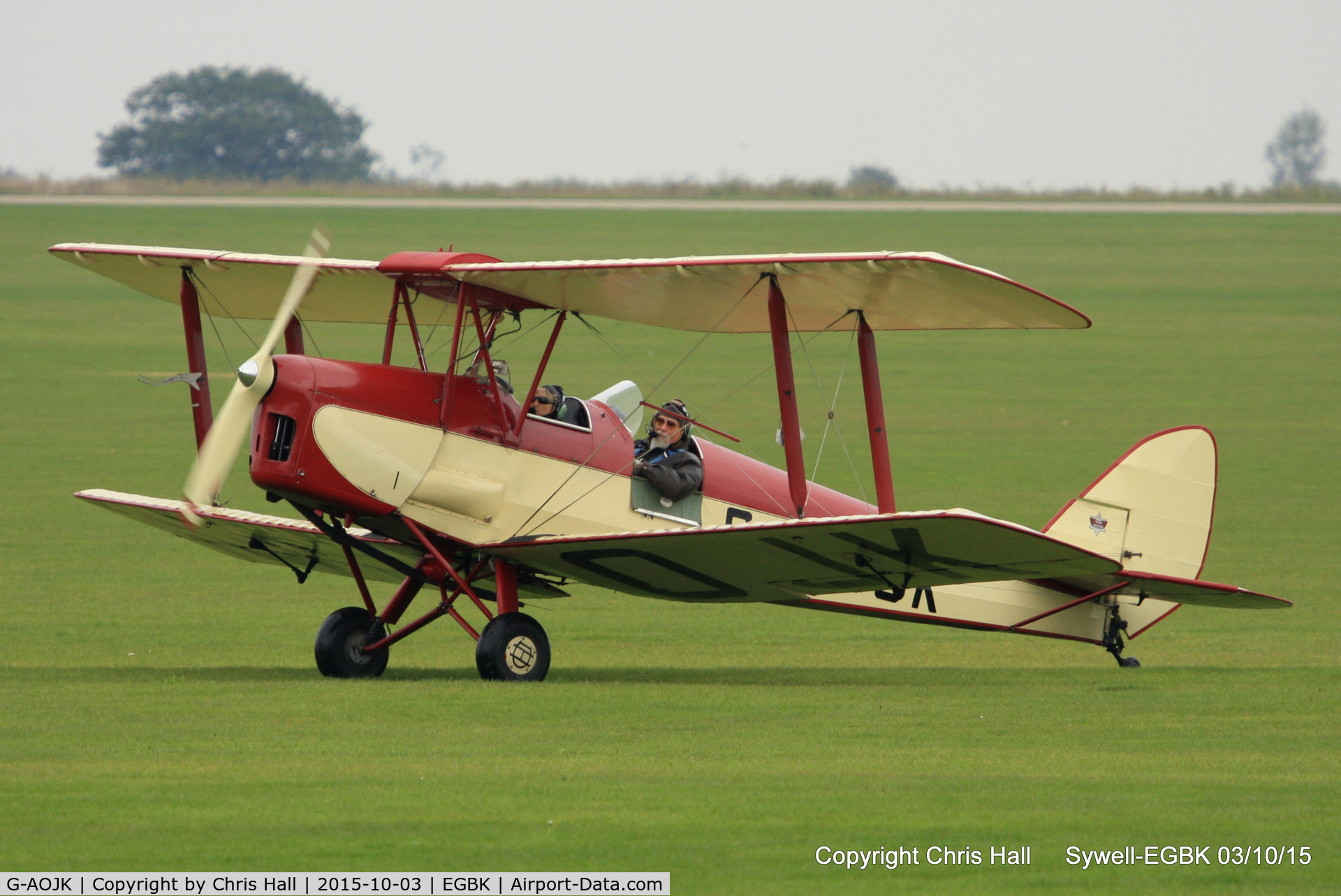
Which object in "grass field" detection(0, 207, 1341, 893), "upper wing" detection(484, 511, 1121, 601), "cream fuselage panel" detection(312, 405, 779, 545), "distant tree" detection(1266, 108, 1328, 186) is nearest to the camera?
"grass field" detection(0, 207, 1341, 893)

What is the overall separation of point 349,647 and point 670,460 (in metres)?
2.46

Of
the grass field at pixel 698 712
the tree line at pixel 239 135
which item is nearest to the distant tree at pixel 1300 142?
the tree line at pixel 239 135

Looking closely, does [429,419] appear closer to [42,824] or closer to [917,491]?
[42,824]

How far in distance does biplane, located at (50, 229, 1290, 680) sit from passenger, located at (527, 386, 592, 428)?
0.11 ft

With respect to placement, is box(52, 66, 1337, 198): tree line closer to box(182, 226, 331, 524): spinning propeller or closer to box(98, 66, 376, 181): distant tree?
box(98, 66, 376, 181): distant tree

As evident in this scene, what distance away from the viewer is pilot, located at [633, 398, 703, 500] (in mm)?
12055

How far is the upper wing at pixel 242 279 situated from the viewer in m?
12.4

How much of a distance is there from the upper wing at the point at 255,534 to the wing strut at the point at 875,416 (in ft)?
10.3

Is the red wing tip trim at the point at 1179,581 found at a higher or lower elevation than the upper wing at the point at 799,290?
lower

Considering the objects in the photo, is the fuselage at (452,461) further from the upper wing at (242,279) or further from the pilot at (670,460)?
the upper wing at (242,279)

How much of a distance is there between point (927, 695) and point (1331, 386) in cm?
2722

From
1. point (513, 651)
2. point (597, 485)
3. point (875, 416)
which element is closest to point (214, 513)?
point (513, 651)

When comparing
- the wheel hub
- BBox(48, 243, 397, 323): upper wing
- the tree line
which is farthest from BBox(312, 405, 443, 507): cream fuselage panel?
the tree line

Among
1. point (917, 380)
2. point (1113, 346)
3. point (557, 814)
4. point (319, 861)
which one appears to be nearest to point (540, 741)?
point (557, 814)
